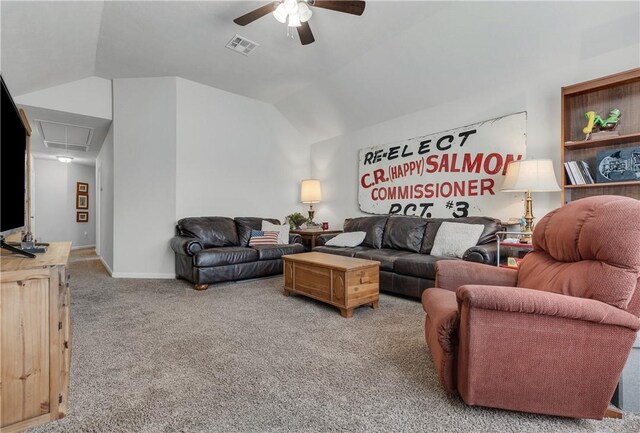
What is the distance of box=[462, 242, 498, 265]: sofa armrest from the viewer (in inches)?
110

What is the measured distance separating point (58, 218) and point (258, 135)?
18.8 feet

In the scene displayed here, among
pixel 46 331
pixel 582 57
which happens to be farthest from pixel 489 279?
pixel 582 57

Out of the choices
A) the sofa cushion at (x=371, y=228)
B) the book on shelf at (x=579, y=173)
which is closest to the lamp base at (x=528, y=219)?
the book on shelf at (x=579, y=173)

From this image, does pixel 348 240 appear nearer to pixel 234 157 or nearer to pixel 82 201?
pixel 234 157

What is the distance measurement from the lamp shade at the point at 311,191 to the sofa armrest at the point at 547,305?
167 inches

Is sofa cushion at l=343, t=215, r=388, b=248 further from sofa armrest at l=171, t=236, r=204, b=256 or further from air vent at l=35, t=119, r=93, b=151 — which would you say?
air vent at l=35, t=119, r=93, b=151

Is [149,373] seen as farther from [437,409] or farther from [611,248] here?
[611,248]

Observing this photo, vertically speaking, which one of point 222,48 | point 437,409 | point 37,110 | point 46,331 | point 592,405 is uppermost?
point 222,48

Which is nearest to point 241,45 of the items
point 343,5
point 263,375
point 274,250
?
point 343,5

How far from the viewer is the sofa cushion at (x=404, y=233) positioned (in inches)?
146

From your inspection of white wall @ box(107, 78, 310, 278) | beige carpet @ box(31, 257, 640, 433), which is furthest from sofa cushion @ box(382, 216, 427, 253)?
white wall @ box(107, 78, 310, 278)

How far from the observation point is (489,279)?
190 centimetres

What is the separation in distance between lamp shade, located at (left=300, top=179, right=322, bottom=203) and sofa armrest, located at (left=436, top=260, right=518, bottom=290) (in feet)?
11.6

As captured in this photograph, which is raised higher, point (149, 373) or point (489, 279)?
point (489, 279)
